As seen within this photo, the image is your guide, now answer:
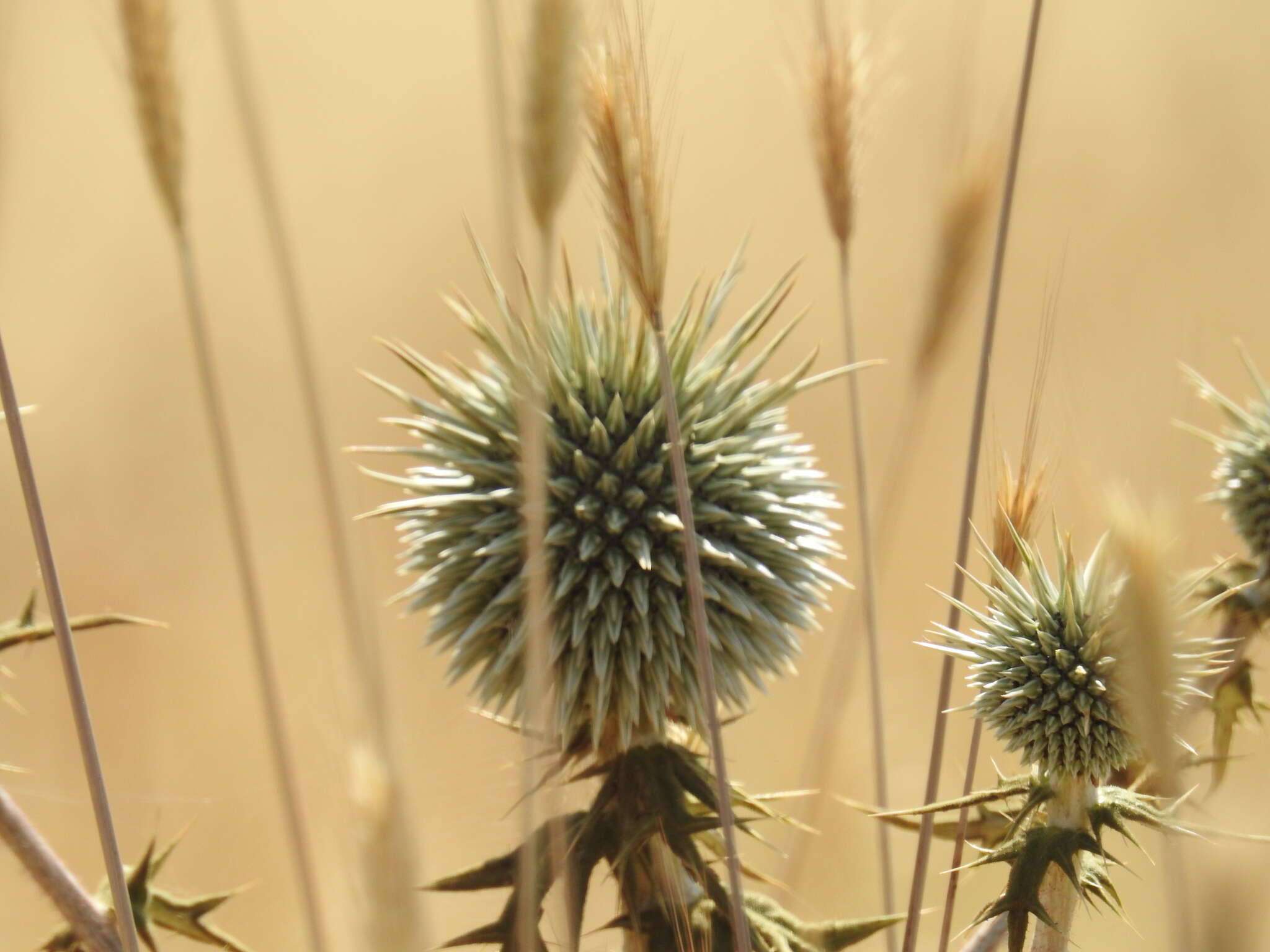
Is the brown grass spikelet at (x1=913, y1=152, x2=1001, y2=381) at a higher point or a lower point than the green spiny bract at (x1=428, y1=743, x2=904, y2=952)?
higher

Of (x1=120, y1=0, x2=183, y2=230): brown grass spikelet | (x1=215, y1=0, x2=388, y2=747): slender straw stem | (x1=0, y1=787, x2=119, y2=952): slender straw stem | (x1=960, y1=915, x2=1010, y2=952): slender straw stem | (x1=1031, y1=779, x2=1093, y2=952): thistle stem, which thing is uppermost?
(x1=120, y1=0, x2=183, y2=230): brown grass spikelet

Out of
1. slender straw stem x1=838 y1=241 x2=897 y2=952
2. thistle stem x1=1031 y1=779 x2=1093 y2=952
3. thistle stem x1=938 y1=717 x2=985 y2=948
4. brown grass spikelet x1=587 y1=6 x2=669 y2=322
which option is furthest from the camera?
slender straw stem x1=838 y1=241 x2=897 y2=952

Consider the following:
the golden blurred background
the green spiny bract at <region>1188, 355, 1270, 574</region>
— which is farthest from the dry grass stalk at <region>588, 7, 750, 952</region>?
the golden blurred background

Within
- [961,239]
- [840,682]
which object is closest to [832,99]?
[961,239]

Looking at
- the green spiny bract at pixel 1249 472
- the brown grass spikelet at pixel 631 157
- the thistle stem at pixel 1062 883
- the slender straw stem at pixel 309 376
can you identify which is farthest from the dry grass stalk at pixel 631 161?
the green spiny bract at pixel 1249 472

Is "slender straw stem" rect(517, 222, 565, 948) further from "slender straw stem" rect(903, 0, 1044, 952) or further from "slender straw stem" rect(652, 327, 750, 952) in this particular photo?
"slender straw stem" rect(903, 0, 1044, 952)

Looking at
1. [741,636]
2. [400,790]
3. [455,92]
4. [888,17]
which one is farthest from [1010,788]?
[455,92]

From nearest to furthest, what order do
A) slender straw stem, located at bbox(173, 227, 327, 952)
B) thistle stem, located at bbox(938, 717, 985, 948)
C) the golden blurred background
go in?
slender straw stem, located at bbox(173, 227, 327, 952) < thistle stem, located at bbox(938, 717, 985, 948) < the golden blurred background
